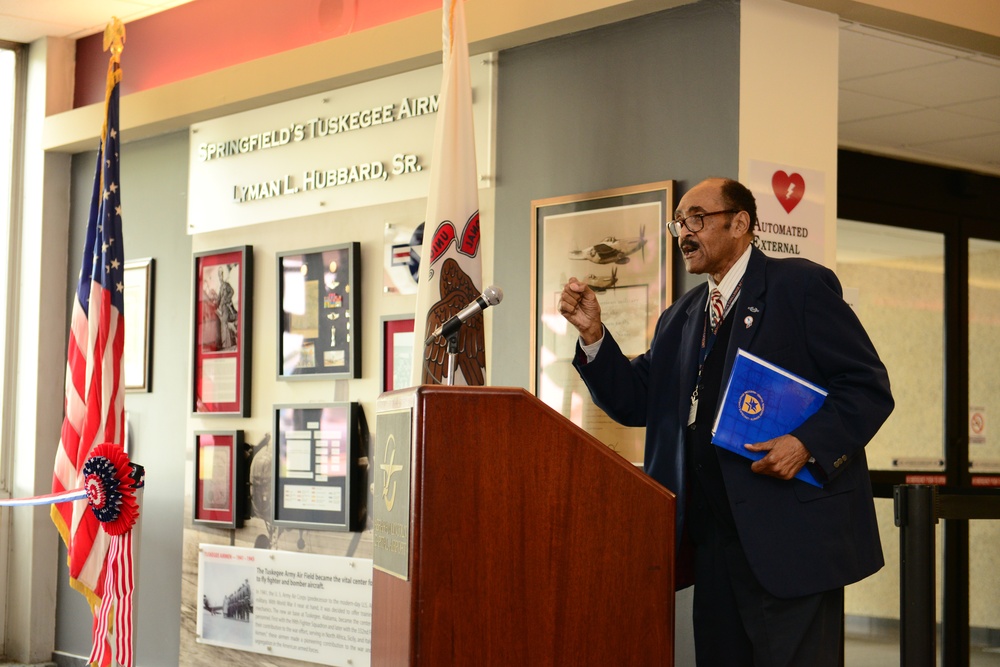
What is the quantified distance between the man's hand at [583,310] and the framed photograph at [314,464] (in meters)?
1.96

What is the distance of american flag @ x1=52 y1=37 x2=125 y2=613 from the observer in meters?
4.58

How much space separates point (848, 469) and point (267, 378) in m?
2.97

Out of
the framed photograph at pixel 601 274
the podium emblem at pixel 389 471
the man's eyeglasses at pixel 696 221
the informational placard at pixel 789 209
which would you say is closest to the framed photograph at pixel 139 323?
the framed photograph at pixel 601 274

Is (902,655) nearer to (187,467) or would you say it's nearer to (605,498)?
(605,498)

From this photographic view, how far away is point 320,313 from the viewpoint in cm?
481

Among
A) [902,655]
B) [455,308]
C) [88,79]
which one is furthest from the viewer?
[88,79]

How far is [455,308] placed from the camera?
3.84 metres

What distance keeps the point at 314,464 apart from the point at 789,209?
2.13 meters

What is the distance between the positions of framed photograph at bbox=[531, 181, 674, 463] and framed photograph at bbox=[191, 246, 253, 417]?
1541 millimetres

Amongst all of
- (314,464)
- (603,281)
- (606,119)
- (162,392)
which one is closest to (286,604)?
(314,464)

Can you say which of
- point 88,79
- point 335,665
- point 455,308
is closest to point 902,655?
point 455,308

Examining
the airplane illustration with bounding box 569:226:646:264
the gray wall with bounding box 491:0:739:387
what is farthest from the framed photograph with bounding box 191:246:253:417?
the airplane illustration with bounding box 569:226:646:264

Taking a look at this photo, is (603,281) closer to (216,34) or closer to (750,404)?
(750,404)

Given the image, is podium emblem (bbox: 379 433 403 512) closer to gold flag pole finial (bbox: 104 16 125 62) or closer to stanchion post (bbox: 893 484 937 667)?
stanchion post (bbox: 893 484 937 667)
